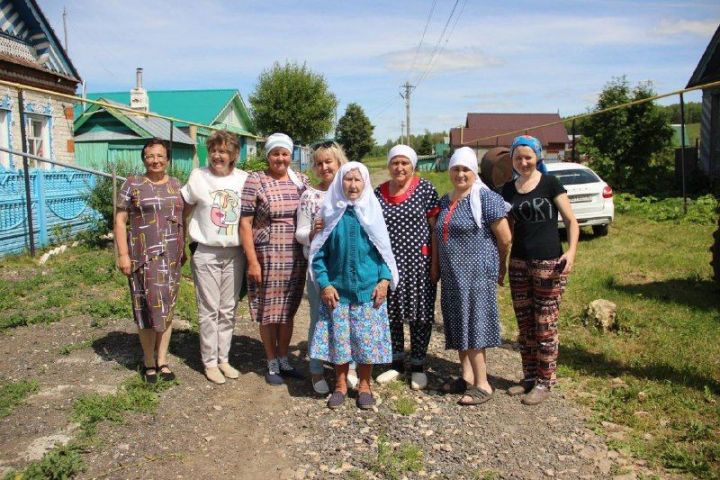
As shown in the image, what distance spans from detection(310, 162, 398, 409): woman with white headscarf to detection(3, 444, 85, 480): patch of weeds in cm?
148

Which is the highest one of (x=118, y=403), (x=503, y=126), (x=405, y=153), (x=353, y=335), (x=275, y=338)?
(x=503, y=126)

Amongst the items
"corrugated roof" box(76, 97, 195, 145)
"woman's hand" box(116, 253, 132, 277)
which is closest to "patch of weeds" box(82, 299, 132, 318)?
"woman's hand" box(116, 253, 132, 277)

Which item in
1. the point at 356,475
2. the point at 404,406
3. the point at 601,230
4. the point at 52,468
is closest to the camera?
the point at 52,468

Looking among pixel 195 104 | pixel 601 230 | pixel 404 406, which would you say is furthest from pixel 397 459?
pixel 195 104

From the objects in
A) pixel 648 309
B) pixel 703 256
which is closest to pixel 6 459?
pixel 648 309

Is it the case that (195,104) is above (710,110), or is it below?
above

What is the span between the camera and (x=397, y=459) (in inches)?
125

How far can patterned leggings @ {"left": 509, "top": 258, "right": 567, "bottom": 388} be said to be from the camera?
373cm

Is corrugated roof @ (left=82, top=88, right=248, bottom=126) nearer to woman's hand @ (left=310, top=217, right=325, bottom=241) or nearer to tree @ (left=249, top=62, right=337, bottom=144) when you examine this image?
tree @ (left=249, top=62, right=337, bottom=144)

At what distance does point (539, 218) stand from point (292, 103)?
111 ft

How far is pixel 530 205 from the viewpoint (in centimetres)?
371

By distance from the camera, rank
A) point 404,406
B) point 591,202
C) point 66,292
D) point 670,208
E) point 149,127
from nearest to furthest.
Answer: point 404,406 → point 66,292 → point 591,202 → point 670,208 → point 149,127

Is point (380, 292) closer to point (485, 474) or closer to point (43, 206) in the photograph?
point (485, 474)

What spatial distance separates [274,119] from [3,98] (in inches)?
1021
